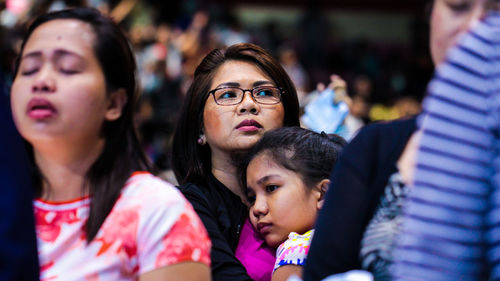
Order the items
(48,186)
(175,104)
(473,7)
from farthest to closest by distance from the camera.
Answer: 1. (175,104)
2. (48,186)
3. (473,7)

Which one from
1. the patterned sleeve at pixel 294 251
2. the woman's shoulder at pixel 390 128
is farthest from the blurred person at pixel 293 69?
the woman's shoulder at pixel 390 128

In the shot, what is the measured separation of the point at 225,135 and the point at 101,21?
0.65 meters

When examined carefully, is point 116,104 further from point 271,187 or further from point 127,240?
point 271,187

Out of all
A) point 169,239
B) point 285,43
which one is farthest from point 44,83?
point 285,43

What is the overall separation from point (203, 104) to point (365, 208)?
3.11 feet

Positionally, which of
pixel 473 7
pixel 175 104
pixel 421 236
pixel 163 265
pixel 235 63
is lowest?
pixel 175 104

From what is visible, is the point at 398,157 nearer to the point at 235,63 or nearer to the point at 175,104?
the point at 235,63

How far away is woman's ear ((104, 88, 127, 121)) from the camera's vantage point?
131 centimetres

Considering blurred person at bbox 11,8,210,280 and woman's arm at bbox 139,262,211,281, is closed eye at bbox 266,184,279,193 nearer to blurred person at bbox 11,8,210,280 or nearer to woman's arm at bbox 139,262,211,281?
blurred person at bbox 11,8,210,280

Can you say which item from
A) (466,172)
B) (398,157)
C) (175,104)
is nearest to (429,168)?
(466,172)

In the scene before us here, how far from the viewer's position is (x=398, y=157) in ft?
3.73

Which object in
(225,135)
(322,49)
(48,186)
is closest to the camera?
(48,186)

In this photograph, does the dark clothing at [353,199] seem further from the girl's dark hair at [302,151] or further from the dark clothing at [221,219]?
the girl's dark hair at [302,151]

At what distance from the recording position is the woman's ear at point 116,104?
4.31ft
